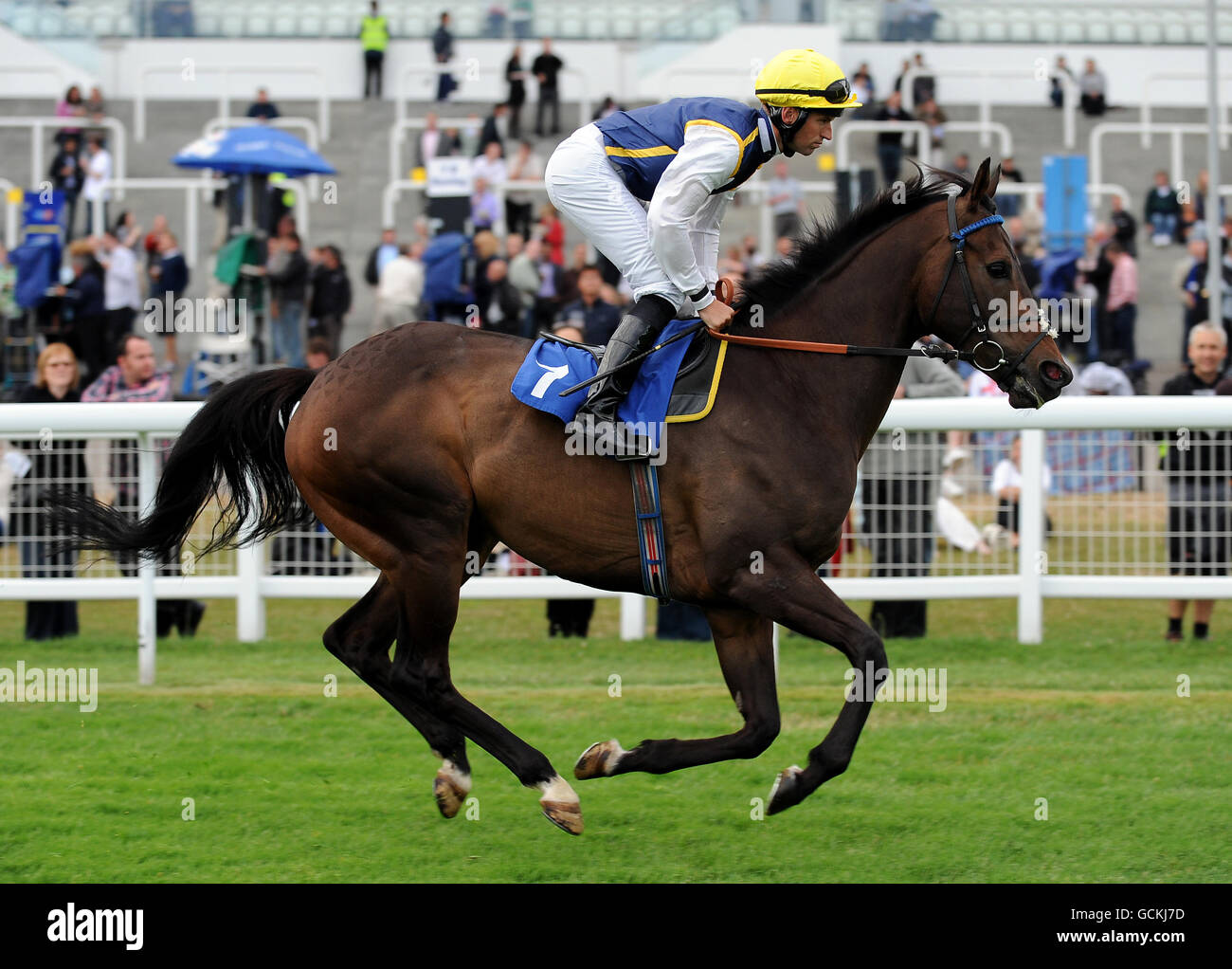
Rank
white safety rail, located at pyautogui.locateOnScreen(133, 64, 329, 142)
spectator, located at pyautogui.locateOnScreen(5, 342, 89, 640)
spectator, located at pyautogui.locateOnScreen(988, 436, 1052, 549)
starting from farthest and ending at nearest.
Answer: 1. white safety rail, located at pyautogui.locateOnScreen(133, 64, 329, 142)
2. spectator, located at pyautogui.locateOnScreen(988, 436, 1052, 549)
3. spectator, located at pyautogui.locateOnScreen(5, 342, 89, 640)

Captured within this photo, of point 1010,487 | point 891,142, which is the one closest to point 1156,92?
point 891,142

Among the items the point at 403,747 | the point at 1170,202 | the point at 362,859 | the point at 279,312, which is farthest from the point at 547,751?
the point at 1170,202

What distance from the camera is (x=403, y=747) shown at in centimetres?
573

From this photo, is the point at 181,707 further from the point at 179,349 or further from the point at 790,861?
the point at 179,349

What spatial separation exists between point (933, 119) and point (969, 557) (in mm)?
9952

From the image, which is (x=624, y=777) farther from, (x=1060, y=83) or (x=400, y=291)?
(x=1060, y=83)

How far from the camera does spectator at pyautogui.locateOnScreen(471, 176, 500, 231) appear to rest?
13633 mm

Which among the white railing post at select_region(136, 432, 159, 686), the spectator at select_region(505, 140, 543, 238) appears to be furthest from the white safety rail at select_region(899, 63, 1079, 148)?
the white railing post at select_region(136, 432, 159, 686)

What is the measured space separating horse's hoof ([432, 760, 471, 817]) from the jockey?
Answer: 1.11 m

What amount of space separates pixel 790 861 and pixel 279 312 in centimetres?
851

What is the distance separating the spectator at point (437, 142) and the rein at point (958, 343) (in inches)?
456

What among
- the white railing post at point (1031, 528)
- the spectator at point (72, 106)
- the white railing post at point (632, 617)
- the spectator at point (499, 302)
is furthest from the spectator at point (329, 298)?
the white railing post at point (1031, 528)

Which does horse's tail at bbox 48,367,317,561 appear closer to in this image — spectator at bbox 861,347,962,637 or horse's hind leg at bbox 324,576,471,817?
horse's hind leg at bbox 324,576,471,817

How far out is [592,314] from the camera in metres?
9.70
